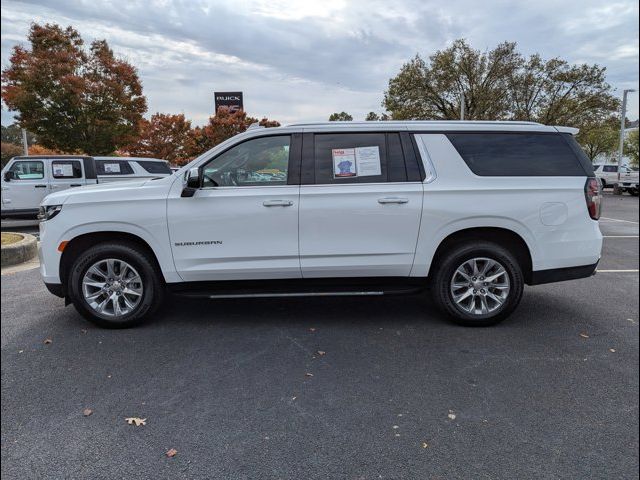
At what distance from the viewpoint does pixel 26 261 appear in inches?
292

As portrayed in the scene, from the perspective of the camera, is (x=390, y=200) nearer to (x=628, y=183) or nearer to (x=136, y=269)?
(x=136, y=269)

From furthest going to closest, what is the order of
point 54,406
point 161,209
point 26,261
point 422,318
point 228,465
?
point 26,261 < point 422,318 < point 161,209 < point 54,406 < point 228,465

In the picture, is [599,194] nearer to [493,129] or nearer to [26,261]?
[493,129]

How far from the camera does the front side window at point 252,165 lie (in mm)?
4289

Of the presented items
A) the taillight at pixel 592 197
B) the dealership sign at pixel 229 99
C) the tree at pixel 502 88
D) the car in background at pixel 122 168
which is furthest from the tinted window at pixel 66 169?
the tree at pixel 502 88

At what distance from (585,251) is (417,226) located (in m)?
1.62

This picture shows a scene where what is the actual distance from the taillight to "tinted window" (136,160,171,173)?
40.7 ft

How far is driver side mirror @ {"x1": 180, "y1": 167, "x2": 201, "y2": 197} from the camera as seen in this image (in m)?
4.11

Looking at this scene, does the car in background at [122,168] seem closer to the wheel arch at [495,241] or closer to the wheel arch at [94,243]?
the wheel arch at [94,243]

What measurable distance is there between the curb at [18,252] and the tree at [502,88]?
27373mm

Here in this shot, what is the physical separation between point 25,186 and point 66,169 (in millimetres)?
1068

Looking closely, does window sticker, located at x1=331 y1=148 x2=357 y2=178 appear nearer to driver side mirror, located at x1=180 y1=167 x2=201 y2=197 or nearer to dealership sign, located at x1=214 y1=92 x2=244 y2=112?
driver side mirror, located at x1=180 y1=167 x2=201 y2=197

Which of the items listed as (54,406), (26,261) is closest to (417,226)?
(54,406)

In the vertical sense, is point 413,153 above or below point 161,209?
above
